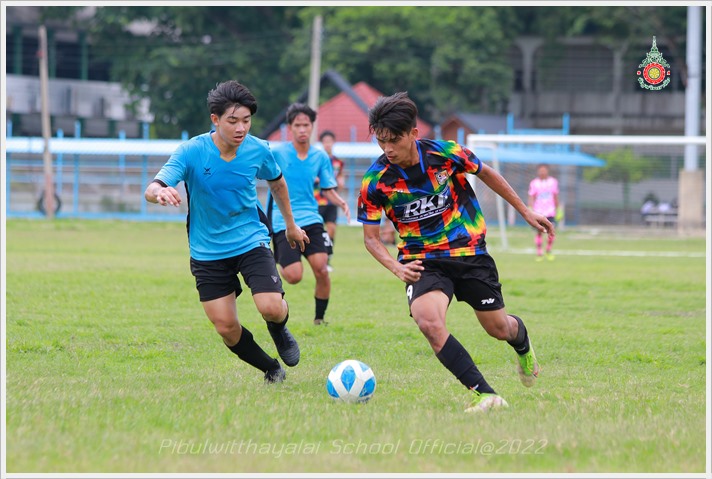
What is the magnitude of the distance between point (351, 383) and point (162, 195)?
5.16 feet

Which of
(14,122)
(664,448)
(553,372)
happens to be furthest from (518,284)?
(14,122)

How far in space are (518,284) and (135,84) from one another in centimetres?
3827

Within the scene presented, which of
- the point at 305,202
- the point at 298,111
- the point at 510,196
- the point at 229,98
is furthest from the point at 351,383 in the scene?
the point at 298,111

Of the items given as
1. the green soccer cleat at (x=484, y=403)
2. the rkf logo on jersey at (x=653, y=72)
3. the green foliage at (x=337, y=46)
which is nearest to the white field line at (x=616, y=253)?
the rkf logo on jersey at (x=653, y=72)

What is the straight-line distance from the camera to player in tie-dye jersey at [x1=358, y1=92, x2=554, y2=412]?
6.32m

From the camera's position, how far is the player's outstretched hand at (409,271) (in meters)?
6.43

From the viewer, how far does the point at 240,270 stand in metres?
7.26

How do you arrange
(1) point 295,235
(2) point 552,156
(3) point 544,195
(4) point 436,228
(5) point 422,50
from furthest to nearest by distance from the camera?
(5) point 422,50
(2) point 552,156
(3) point 544,195
(1) point 295,235
(4) point 436,228

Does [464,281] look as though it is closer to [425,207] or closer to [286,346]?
[425,207]

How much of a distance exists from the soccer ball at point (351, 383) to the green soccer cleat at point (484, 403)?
677 millimetres

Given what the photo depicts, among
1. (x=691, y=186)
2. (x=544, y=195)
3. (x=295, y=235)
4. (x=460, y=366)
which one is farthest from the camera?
(x=691, y=186)

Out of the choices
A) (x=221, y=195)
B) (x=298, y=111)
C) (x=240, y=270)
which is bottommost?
(x=240, y=270)

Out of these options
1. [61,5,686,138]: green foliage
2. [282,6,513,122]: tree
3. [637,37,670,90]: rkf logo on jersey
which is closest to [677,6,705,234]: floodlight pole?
[61,5,686,138]: green foliage

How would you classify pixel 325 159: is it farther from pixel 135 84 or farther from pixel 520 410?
pixel 135 84
